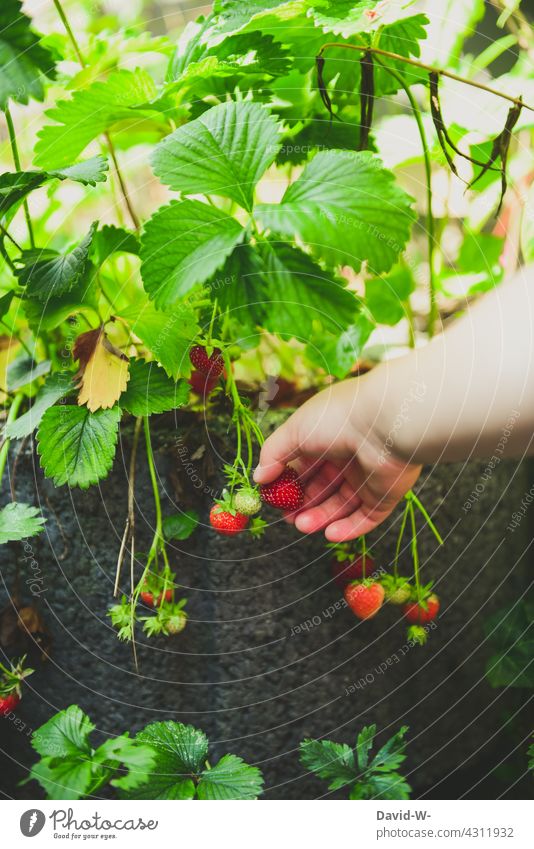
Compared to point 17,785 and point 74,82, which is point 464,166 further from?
point 17,785

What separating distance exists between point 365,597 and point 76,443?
264mm

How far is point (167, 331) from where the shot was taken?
0.46 m

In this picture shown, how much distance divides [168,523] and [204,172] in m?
0.28

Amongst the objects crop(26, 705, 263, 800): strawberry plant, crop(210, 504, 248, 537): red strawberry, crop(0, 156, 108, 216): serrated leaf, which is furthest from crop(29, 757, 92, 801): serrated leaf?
crop(0, 156, 108, 216): serrated leaf

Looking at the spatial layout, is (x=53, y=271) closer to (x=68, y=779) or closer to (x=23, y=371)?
(x=23, y=371)

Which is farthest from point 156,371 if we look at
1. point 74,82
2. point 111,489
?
point 74,82

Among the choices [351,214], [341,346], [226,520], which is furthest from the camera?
[341,346]

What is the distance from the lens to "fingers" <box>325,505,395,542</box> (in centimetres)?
52

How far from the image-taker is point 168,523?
54cm

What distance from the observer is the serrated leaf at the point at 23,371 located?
548 mm

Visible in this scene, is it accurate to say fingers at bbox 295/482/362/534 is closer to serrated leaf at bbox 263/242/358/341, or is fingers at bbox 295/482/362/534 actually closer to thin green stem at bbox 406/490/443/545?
thin green stem at bbox 406/490/443/545

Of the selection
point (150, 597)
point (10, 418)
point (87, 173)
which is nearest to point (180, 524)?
point (150, 597)

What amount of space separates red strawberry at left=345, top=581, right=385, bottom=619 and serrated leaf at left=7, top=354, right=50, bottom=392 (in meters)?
0.31
